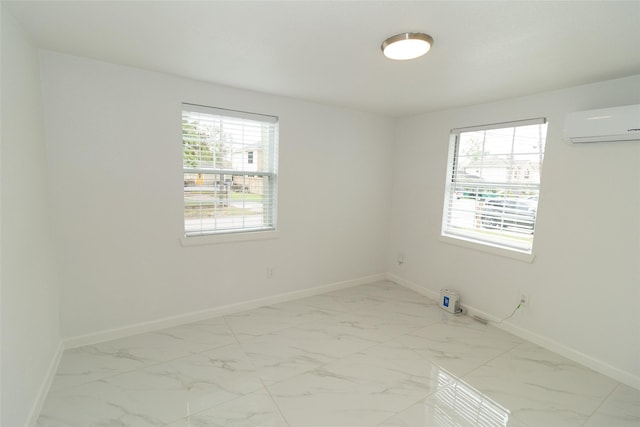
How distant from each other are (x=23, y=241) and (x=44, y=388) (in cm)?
96

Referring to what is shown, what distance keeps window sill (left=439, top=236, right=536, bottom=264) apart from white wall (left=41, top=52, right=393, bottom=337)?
1.46m

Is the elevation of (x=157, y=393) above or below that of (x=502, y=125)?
below

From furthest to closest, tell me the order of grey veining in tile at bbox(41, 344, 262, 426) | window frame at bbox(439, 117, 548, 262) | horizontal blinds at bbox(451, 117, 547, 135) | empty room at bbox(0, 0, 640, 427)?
window frame at bbox(439, 117, 548, 262)
horizontal blinds at bbox(451, 117, 547, 135)
grey veining in tile at bbox(41, 344, 262, 426)
empty room at bbox(0, 0, 640, 427)

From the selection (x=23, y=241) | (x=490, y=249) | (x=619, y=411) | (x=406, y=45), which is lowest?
(x=619, y=411)

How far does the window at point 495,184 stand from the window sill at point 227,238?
2060 mm

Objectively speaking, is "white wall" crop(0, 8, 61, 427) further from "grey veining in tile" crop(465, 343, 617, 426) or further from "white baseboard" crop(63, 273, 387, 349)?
"grey veining in tile" crop(465, 343, 617, 426)

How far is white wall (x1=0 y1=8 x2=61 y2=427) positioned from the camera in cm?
146

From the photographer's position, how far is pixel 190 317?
2.83m

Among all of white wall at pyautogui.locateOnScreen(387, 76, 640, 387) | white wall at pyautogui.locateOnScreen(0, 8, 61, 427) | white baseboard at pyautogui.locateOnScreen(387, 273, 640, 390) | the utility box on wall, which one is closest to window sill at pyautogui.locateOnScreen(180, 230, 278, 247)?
white wall at pyautogui.locateOnScreen(0, 8, 61, 427)

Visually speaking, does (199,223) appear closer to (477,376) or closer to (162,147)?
(162,147)

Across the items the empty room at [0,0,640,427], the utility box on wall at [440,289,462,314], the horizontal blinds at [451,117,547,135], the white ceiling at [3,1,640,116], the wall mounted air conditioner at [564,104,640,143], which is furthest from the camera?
the utility box on wall at [440,289,462,314]

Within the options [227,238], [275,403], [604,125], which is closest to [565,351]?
[604,125]

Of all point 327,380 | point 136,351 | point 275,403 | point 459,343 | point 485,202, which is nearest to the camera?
point 275,403

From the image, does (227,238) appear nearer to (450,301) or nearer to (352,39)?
(352,39)
